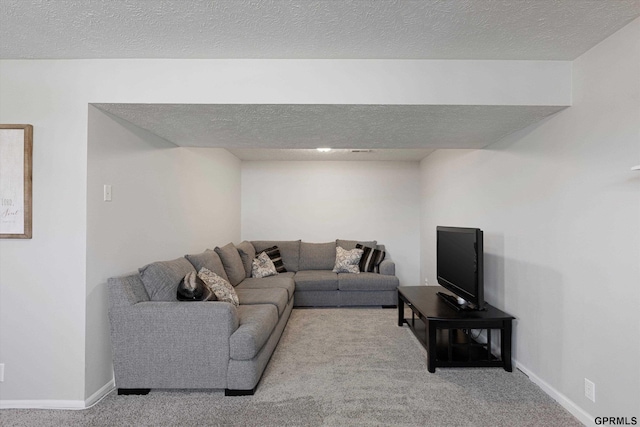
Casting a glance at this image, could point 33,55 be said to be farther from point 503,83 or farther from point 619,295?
point 619,295

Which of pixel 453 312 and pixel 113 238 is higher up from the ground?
pixel 113 238

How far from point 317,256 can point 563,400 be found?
12.2ft

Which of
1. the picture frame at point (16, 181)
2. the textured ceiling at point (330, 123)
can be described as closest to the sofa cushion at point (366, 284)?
the textured ceiling at point (330, 123)

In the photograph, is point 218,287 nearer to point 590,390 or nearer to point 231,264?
point 231,264

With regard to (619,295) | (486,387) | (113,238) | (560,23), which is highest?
(560,23)

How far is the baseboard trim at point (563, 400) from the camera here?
6.75 feet

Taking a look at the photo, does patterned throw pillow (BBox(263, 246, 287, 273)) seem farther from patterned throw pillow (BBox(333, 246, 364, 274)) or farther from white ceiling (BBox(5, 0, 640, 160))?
white ceiling (BBox(5, 0, 640, 160))

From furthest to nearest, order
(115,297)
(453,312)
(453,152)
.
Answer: (453,152) < (453,312) < (115,297)

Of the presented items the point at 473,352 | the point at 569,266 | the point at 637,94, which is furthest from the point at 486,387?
the point at 637,94

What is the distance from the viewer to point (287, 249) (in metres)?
5.52

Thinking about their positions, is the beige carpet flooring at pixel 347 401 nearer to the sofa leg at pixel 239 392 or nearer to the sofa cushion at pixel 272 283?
the sofa leg at pixel 239 392

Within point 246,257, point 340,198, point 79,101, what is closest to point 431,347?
point 246,257

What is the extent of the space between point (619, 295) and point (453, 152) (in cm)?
274

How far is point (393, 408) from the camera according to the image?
224 centimetres
